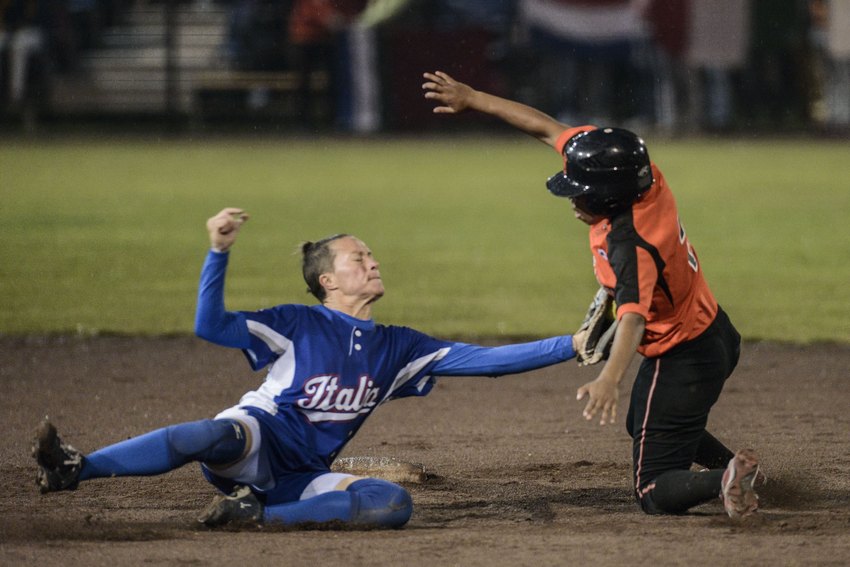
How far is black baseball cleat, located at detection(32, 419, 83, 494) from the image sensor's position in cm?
406

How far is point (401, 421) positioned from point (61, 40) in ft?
73.1

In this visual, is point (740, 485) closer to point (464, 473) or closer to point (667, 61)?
point (464, 473)

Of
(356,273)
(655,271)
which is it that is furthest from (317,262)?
(655,271)

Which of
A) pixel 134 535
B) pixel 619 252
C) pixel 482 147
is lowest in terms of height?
pixel 482 147

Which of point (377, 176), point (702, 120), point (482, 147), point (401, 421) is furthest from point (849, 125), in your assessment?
point (401, 421)

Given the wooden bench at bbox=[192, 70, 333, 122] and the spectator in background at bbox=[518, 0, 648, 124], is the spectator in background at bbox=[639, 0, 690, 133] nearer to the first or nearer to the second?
the spectator in background at bbox=[518, 0, 648, 124]

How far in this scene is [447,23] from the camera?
26016mm

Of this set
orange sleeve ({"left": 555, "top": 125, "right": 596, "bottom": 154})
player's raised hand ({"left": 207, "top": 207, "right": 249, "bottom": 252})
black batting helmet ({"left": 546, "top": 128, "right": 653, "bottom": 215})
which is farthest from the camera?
orange sleeve ({"left": 555, "top": 125, "right": 596, "bottom": 154})

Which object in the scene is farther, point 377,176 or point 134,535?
point 377,176

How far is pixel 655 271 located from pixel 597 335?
1.08 feet

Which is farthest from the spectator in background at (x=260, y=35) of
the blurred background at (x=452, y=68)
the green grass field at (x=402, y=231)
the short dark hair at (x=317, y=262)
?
the short dark hair at (x=317, y=262)

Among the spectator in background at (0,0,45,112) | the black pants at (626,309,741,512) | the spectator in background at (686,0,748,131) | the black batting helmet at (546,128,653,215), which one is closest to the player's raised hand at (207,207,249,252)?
the black batting helmet at (546,128,653,215)

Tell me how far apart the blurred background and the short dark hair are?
69.2 ft

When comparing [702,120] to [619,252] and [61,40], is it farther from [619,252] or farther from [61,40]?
[619,252]
